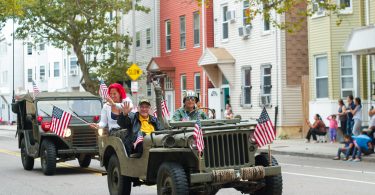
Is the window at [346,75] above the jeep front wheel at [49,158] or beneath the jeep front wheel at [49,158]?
above

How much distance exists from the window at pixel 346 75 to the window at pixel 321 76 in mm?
767

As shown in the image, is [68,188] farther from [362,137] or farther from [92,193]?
[362,137]

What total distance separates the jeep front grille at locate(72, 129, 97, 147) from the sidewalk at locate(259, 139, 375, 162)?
652 cm

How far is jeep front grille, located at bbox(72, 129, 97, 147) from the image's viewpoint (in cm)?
1830

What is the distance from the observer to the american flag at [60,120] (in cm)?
1583

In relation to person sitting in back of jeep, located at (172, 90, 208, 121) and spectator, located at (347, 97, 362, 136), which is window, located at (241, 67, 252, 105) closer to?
spectator, located at (347, 97, 362, 136)

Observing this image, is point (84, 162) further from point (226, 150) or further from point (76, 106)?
point (226, 150)

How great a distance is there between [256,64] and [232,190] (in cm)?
2212

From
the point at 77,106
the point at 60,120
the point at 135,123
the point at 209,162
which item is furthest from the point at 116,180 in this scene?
the point at 77,106

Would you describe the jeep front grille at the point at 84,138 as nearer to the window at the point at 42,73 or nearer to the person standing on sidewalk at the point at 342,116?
the person standing on sidewalk at the point at 342,116

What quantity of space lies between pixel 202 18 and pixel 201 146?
103 feet

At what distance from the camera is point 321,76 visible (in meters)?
32.4

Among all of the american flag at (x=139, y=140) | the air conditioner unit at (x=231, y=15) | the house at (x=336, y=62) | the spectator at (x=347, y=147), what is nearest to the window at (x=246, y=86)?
the air conditioner unit at (x=231, y=15)

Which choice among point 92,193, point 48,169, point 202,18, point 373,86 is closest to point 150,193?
point 92,193
